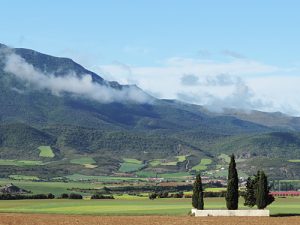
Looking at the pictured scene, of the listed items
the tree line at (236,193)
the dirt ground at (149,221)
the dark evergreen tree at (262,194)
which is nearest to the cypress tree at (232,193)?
the tree line at (236,193)

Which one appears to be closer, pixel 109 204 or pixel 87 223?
pixel 87 223

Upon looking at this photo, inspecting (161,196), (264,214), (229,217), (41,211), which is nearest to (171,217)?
(229,217)

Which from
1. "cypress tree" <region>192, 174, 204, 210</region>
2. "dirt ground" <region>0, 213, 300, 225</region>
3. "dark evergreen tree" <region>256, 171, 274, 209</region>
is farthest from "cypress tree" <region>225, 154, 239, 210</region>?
"dirt ground" <region>0, 213, 300, 225</region>

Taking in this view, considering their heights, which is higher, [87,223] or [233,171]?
[233,171]

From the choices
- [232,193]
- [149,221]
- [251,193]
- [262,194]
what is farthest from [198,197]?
[149,221]

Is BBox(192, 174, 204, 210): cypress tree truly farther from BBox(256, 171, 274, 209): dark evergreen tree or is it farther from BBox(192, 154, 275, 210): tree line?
BBox(256, 171, 274, 209): dark evergreen tree

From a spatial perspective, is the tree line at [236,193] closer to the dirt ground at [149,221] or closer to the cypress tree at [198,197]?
the cypress tree at [198,197]

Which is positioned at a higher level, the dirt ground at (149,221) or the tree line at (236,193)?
the tree line at (236,193)

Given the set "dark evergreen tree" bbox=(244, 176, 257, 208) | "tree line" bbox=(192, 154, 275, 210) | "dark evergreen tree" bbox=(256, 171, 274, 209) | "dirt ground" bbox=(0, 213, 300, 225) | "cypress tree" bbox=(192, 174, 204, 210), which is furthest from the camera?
"dark evergreen tree" bbox=(244, 176, 257, 208)

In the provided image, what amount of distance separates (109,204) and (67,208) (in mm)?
12728

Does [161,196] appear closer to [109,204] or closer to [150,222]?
[109,204]

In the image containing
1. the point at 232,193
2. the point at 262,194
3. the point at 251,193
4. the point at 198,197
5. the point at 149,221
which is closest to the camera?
the point at 149,221

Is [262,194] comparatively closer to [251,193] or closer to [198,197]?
[251,193]

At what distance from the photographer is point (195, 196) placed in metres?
107
